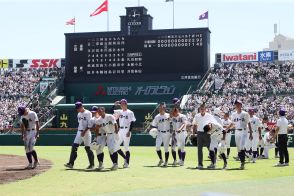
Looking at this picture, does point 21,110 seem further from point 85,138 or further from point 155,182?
Answer: point 155,182

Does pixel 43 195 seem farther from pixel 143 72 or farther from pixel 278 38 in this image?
pixel 278 38

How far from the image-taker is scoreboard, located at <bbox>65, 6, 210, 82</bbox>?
4338 cm

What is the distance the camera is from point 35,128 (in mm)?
16562

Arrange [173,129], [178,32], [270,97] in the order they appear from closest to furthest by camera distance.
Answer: [173,129] → [178,32] → [270,97]

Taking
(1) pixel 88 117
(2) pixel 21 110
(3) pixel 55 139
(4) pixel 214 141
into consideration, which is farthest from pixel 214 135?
(3) pixel 55 139

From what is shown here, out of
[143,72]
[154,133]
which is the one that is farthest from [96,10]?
[154,133]

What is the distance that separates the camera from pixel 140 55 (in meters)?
44.3

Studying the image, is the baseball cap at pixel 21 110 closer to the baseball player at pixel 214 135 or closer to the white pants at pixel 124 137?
the white pants at pixel 124 137

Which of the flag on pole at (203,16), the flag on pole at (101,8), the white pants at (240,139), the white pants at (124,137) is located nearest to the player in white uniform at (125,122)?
the white pants at (124,137)

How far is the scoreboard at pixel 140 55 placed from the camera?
1708 inches

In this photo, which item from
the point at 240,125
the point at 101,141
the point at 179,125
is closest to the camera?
the point at 101,141

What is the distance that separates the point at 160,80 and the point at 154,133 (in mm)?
27170

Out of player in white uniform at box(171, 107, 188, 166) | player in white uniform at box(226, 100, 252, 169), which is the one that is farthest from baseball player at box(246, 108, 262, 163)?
player in white uniform at box(171, 107, 188, 166)

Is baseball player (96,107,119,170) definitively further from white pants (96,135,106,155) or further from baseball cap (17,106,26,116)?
baseball cap (17,106,26,116)
